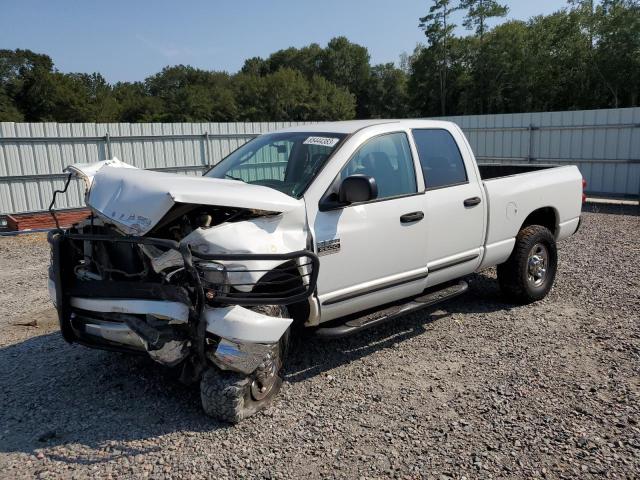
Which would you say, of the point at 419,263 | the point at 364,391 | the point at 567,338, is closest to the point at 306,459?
the point at 364,391

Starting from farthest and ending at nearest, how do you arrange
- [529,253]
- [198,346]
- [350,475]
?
[529,253], [198,346], [350,475]

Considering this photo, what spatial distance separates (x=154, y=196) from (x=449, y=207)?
8.93ft

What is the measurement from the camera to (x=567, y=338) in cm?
495

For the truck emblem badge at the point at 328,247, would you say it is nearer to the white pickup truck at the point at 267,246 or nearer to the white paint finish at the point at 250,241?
the white pickup truck at the point at 267,246

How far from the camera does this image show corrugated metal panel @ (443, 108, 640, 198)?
45.4ft

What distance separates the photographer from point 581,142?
48.3 ft

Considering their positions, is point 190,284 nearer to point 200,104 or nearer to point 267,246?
point 267,246

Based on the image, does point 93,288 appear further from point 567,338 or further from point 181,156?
point 181,156

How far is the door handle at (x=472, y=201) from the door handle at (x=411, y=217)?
67cm

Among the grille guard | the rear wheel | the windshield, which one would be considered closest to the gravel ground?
the rear wheel

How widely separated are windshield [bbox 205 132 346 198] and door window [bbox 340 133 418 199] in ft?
0.77

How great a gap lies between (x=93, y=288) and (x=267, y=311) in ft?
3.91

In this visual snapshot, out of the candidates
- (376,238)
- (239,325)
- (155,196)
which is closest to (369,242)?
(376,238)

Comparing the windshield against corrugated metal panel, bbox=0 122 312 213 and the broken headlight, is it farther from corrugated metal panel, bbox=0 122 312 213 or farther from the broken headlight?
corrugated metal panel, bbox=0 122 312 213
